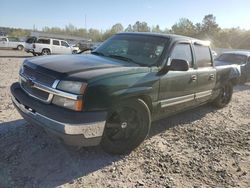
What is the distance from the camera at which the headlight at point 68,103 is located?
331 centimetres

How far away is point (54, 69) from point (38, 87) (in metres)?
0.32

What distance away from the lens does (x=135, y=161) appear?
156 inches

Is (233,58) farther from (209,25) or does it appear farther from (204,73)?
(209,25)

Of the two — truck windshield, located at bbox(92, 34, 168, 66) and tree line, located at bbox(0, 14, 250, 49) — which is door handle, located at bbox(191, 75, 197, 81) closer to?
truck windshield, located at bbox(92, 34, 168, 66)

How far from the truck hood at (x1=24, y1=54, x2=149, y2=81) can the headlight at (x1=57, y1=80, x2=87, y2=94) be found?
6cm

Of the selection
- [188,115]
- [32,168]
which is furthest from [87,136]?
[188,115]

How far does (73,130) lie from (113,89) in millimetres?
738

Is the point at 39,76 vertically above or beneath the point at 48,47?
above

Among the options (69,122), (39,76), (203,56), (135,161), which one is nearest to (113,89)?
(69,122)

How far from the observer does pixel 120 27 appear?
10356 centimetres

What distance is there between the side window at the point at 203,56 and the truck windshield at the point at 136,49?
1083 millimetres

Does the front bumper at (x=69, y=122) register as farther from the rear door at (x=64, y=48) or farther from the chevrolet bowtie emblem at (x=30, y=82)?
the rear door at (x=64, y=48)

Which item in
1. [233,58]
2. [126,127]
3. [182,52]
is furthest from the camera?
[233,58]

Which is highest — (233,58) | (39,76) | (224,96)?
(39,76)
